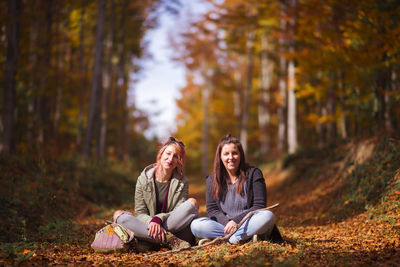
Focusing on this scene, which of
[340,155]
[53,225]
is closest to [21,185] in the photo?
[53,225]

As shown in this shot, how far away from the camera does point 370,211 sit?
659cm

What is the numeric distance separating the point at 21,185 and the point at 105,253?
3688 millimetres

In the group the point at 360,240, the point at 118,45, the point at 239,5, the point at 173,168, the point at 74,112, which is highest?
the point at 239,5

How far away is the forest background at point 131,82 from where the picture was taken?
330 inches

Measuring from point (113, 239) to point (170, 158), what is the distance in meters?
1.19

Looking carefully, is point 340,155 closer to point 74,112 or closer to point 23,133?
point 23,133

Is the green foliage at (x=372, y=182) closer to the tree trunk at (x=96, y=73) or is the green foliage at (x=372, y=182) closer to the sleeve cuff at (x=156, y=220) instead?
the sleeve cuff at (x=156, y=220)

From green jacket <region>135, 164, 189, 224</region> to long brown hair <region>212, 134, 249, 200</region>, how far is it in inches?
16.3

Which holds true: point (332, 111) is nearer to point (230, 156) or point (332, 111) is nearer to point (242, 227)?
point (230, 156)

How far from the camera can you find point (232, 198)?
4.93 metres

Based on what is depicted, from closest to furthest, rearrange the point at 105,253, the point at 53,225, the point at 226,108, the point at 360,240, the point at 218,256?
the point at 218,256 → the point at 105,253 → the point at 360,240 → the point at 53,225 → the point at 226,108

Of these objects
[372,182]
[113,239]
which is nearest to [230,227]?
[113,239]

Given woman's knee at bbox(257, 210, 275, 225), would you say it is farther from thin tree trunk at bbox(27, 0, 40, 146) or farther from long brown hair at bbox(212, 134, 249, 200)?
thin tree trunk at bbox(27, 0, 40, 146)

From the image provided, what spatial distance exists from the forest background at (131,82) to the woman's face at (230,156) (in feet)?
4.38
